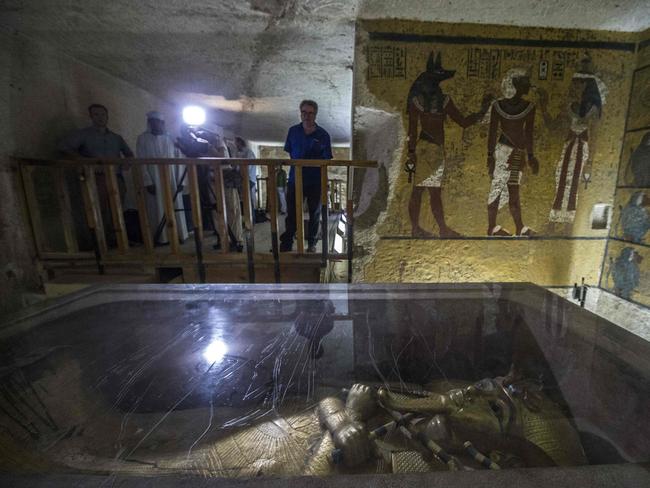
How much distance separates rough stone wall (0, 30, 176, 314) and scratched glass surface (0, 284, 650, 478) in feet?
6.32

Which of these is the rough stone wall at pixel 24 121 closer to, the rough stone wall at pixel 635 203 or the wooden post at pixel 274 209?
the wooden post at pixel 274 209

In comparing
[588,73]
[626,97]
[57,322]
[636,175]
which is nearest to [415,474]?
[57,322]

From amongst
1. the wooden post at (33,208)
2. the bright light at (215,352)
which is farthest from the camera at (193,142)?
the bright light at (215,352)

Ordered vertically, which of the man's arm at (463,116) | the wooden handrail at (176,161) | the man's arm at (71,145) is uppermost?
the man's arm at (463,116)

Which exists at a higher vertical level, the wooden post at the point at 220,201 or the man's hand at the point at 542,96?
the man's hand at the point at 542,96

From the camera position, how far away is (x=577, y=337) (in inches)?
46.8

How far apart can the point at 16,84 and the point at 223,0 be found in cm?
213

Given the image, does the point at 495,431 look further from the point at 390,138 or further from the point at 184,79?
the point at 184,79

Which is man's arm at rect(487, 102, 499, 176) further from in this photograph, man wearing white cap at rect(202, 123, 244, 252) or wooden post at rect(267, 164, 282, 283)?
man wearing white cap at rect(202, 123, 244, 252)

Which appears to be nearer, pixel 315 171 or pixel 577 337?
pixel 577 337

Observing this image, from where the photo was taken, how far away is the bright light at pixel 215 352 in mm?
1213

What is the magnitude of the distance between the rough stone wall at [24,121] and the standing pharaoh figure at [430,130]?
3556 millimetres

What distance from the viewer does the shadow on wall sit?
266cm

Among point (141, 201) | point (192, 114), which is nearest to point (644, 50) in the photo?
point (141, 201)
